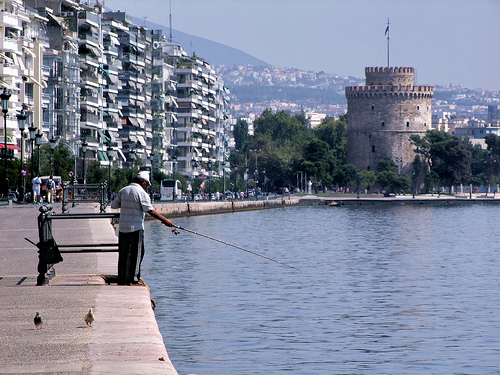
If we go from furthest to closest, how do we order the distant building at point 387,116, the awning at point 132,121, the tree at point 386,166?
the distant building at point 387,116
the tree at point 386,166
the awning at point 132,121

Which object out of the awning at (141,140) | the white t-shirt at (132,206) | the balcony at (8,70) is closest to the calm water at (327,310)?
the white t-shirt at (132,206)

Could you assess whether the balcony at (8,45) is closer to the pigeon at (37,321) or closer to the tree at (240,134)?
the pigeon at (37,321)

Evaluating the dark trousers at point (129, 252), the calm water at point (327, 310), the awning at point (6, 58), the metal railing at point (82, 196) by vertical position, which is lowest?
the calm water at point (327, 310)

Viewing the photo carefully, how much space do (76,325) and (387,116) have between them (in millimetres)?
120815

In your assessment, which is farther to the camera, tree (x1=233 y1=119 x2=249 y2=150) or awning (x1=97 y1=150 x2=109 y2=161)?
tree (x1=233 y1=119 x2=249 y2=150)

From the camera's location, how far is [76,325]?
9.82 meters

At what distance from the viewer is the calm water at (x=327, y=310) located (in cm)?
1402

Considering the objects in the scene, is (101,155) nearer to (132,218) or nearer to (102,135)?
(102,135)

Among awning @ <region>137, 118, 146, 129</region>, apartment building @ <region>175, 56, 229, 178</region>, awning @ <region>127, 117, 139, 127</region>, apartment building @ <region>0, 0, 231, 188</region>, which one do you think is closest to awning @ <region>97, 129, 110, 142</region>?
apartment building @ <region>0, 0, 231, 188</region>

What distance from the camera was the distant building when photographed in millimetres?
128750

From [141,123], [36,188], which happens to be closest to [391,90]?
[141,123]

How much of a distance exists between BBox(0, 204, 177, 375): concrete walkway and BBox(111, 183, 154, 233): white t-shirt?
0.76 metres

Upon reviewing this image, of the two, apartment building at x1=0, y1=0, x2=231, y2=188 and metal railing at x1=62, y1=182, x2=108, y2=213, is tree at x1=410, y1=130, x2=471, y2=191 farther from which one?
metal railing at x1=62, y1=182, x2=108, y2=213

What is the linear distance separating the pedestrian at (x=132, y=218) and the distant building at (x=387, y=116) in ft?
384
